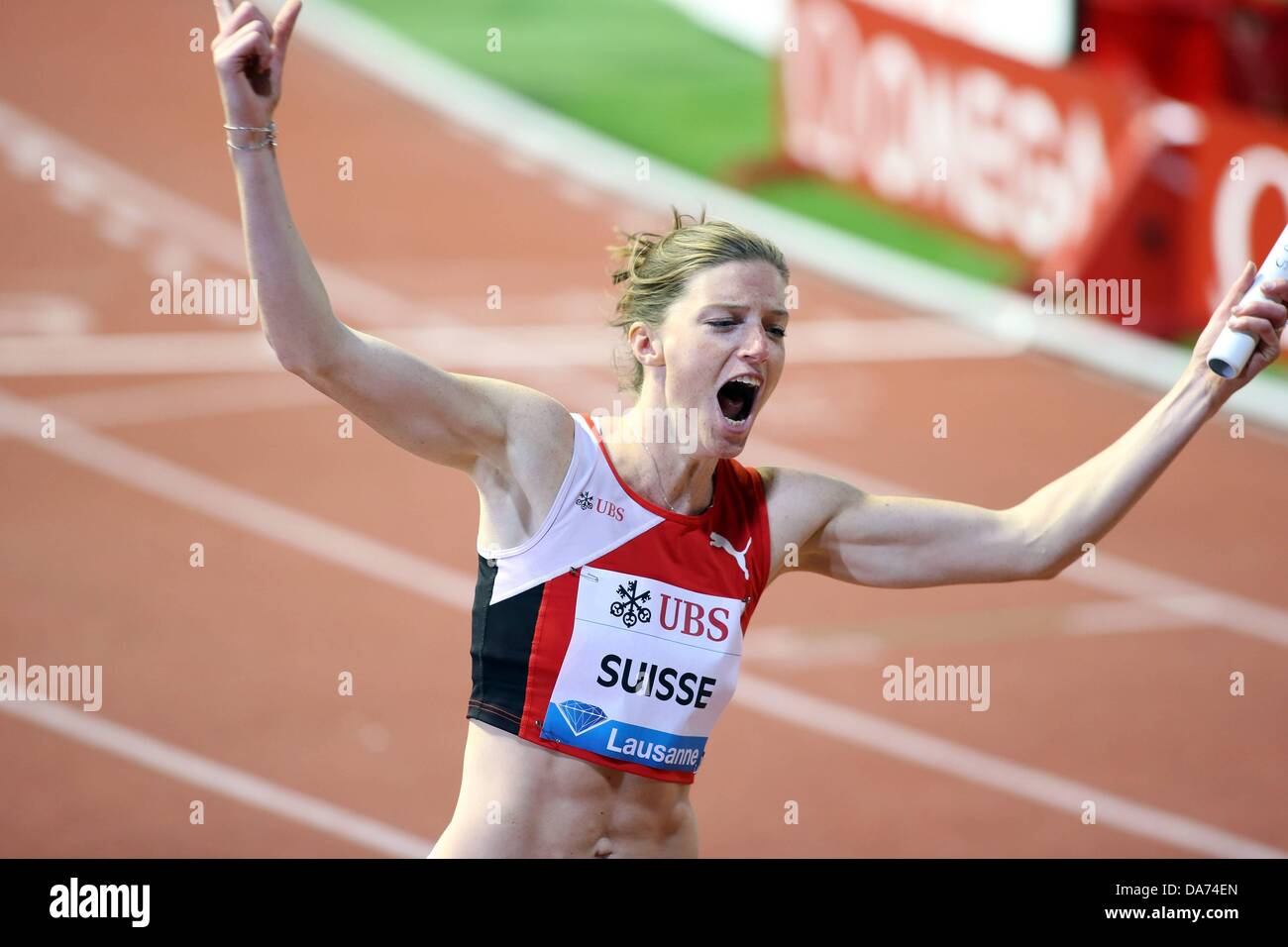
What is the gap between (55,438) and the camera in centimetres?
1086

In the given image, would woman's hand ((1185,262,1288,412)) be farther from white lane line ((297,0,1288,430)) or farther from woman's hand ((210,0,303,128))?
white lane line ((297,0,1288,430))

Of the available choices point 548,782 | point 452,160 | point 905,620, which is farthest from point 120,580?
point 452,160

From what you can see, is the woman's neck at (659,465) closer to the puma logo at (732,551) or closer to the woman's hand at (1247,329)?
the puma logo at (732,551)

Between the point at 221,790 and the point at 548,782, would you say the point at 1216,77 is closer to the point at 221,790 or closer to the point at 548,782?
the point at 221,790

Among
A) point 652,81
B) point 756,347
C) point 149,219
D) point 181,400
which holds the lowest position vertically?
point 756,347

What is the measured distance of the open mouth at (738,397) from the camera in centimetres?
364

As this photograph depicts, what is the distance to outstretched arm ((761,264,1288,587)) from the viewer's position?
12.2 ft


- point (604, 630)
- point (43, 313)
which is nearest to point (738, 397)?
point (604, 630)

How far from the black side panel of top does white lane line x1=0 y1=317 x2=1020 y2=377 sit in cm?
876

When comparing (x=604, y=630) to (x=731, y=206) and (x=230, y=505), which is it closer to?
(x=230, y=505)

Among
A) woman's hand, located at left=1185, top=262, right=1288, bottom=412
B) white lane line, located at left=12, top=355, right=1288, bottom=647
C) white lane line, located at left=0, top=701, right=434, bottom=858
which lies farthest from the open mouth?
white lane line, located at left=12, top=355, right=1288, bottom=647

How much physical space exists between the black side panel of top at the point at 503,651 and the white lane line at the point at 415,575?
429 centimetres

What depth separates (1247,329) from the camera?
139 inches

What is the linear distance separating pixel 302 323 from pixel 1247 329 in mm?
1998
